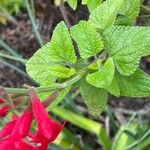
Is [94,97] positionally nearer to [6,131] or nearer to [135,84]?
[135,84]

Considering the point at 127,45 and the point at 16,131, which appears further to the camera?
the point at 127,45

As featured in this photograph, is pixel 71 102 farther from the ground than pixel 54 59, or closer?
closer

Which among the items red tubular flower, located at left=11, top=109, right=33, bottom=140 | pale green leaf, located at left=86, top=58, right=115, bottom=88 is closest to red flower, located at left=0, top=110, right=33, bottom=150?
red tubular flower, located at left=11, top=109, right=33, bottom=140

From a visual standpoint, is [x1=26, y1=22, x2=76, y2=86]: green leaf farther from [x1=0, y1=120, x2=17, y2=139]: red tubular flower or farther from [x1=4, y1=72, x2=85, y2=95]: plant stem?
[x1=0, y1=120, x2=17, y2=139]: red tubular flower

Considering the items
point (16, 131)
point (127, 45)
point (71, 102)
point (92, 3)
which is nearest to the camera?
point (16, 131)

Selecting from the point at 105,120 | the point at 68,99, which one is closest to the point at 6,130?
the point at 68,99

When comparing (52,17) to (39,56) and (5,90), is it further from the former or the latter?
(5,90)

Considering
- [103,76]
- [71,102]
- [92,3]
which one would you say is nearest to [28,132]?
[103,76]

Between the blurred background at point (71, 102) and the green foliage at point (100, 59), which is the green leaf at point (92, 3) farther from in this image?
the blurred background at point (71, 102)
